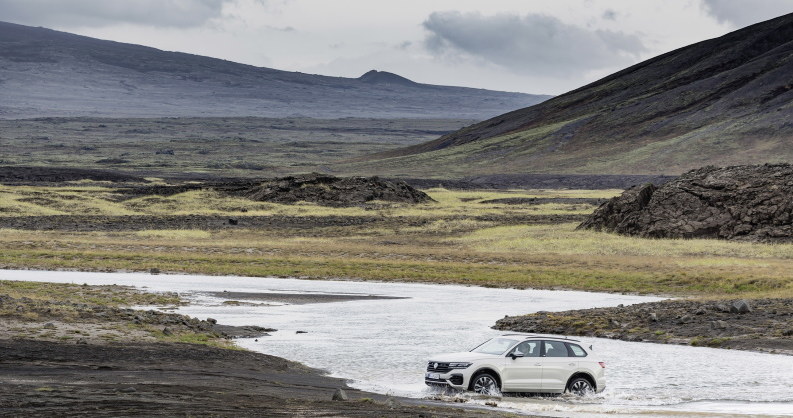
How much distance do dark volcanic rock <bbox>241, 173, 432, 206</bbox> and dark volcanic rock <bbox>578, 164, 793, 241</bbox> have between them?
39289 millimetres

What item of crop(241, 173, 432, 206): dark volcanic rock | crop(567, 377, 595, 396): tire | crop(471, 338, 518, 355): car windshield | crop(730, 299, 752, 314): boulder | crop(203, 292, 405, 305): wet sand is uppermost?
crop(241, 173, 432, 206): dark volcanic rock

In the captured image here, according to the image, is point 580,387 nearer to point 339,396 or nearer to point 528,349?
point 528,349

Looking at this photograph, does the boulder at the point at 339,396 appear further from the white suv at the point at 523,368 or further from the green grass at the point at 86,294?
the green grass at the point at 86,294

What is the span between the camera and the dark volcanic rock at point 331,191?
120312mm

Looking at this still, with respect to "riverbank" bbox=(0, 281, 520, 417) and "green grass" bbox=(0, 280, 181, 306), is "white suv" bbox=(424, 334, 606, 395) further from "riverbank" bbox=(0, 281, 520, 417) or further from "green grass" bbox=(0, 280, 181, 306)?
"green grass" bbox=(0, 280, 181, 306)

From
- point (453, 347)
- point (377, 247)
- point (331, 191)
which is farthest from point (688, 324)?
point (331, 191)

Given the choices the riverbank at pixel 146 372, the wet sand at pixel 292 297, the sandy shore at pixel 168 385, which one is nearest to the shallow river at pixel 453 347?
the wet sand at pixel 292 297

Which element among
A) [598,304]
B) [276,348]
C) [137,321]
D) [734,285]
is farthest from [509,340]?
[734,285]

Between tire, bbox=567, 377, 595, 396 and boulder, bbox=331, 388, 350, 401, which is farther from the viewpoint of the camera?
tire, bbox=567, 377, 595, 396

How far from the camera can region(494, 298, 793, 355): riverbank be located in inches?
1430

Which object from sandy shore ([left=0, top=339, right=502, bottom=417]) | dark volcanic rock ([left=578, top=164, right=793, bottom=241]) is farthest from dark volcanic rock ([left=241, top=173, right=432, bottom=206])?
sandy shore ([left=0, top=339, right=502, bottom=417])

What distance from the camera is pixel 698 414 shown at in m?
23.1

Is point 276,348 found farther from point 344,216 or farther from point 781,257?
point 344,216

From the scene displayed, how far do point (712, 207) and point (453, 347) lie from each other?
52.4 m
